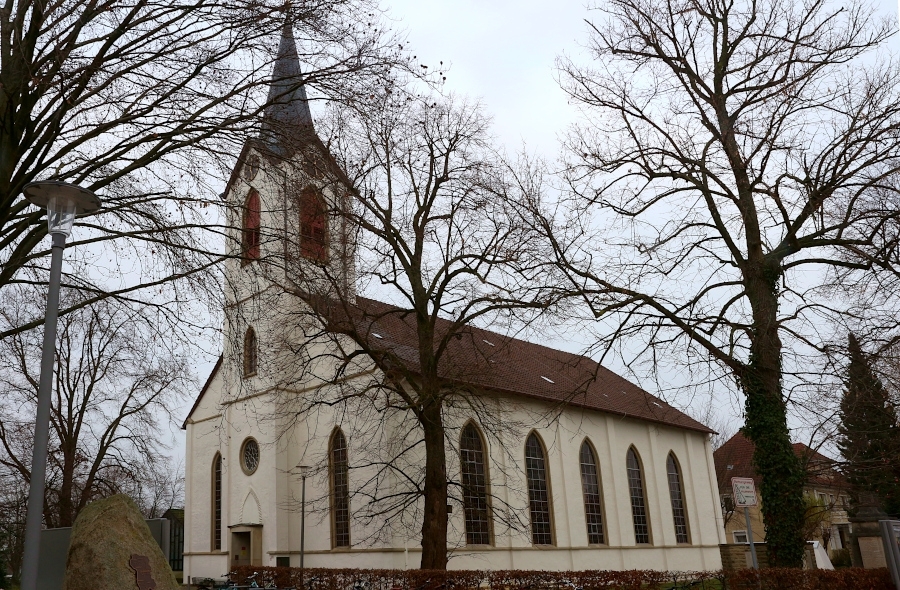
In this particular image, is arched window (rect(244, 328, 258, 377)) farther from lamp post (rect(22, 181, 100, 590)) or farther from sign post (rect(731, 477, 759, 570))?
sign post (rect(731, 477, 759, 570))

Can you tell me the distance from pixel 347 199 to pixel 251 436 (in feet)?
46.2

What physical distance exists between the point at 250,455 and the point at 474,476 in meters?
8.18

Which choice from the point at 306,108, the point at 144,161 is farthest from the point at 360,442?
the point at 144,161

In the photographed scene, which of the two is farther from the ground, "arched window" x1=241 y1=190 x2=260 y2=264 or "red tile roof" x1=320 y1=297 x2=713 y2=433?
"red tile roof" x1=320 y1=297 x2=713 y2=433

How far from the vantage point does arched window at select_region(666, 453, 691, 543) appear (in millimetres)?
32906

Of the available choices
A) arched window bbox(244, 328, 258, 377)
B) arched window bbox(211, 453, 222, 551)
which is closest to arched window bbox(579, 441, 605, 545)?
arched window bbox(244, 328, 258, 377)

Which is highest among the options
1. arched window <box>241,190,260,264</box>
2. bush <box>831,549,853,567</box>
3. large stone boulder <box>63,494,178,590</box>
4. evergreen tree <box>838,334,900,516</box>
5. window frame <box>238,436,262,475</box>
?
arched window <box>241,190,260,264</box>

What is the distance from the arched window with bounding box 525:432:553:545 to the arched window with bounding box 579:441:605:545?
6.83 ft

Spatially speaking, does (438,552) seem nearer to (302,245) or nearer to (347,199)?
(347,199)

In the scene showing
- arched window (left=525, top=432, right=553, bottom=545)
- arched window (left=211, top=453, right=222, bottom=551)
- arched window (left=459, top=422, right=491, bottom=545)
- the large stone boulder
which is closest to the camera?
the large stone boulder

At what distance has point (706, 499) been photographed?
34.7 meters

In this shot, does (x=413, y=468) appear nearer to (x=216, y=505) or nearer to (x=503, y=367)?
(x=503, y=367)

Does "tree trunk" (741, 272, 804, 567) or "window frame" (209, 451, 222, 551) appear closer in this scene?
"tree trunk" (741, 272, 804, 567)

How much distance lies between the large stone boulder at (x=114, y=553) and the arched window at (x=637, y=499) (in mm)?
24208
